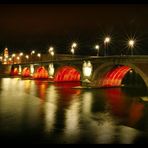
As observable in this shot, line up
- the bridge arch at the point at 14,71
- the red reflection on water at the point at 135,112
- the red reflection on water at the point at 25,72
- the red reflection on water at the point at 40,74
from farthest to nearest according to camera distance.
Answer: the bridge arch at the point at 14,71 < the red reflection on water at the point at 25,72 < the red reflection on water at the point at 40,74 < the red reflection on water at the point at 135,112

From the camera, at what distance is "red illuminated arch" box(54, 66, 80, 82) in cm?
7557

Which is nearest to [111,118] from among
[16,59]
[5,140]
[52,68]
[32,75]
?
[5,140]

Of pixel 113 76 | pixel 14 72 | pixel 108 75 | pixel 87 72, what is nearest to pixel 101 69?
pixel 87 72

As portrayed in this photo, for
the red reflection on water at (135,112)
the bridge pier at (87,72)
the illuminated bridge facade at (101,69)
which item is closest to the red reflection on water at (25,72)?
the illuminated bridge facade at (101,69)

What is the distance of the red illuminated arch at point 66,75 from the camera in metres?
75.6

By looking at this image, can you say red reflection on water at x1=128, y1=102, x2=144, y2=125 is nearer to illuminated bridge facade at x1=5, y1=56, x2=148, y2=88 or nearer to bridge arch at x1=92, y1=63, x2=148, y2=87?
illuminated bridge facade at x1=5, y1=56, x2=148, y2=88

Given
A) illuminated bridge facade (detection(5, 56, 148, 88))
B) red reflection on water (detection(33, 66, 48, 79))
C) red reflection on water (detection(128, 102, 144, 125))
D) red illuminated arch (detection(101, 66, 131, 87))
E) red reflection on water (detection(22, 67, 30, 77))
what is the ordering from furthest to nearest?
red reflection on water (detection(22, 67, 30, 77)) → red reflection on water (detection(33, 66, 48, 79)) → red illuminated arch (detection(101, 66, 131, 87)) → illuminated bridge facade (detection(5, 56, 148, 88)) → red reflection on water (detection(128, 102, 144, 125))

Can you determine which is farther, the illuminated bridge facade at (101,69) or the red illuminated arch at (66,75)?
the red illuminated arch at (66,75)

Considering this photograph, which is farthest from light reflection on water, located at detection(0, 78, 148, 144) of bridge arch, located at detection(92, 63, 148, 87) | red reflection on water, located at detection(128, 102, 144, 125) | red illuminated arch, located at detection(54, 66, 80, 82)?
red illuminated arch, located at detection(54, 66, 80, 82)

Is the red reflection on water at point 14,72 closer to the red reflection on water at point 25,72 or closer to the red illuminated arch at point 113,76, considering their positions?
the red reflection on water at point 25,72

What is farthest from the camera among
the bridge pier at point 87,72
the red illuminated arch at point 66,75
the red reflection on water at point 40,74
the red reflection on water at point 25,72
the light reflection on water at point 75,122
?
the red reflection on water at point 25,72

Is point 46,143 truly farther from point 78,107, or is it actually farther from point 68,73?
point 68,73

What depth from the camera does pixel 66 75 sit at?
80250mm

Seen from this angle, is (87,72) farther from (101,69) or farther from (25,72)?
(25,72)
